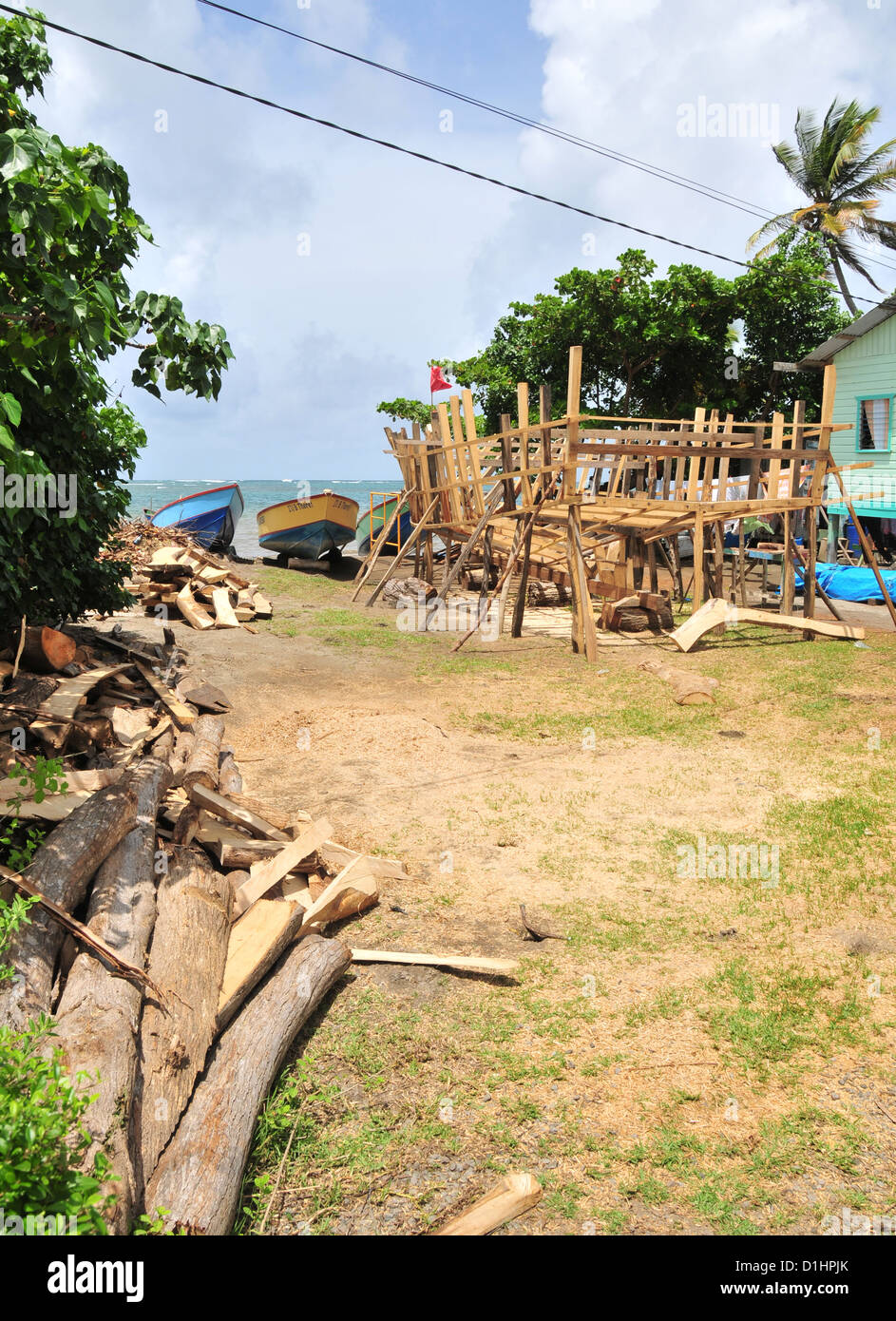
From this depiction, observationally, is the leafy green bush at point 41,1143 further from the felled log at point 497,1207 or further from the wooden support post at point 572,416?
the wooden support post at point 572,416

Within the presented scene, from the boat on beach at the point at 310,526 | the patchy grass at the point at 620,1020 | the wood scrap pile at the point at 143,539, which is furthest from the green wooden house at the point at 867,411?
the wood scrap pile at the point at 143,539

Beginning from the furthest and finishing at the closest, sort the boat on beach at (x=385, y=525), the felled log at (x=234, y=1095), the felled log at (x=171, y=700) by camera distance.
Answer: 1. the boat on beach at (x=385, y=525)
2. the felled log at (x=171, y=700)
3. the felled log at (x=234, y=1095)

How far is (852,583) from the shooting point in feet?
66.1

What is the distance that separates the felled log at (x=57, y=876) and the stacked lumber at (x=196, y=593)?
10.5 metres

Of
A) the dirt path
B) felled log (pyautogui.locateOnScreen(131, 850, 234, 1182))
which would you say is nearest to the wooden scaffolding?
the dirt path

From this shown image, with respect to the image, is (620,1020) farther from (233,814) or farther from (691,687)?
(691,687)

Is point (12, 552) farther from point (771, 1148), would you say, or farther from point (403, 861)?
point (771, 1148)

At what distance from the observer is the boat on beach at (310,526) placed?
27219mm

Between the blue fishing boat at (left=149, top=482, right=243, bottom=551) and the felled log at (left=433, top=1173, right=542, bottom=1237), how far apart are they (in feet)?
77.7

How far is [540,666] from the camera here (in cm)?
1370

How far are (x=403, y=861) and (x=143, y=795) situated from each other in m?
1.94

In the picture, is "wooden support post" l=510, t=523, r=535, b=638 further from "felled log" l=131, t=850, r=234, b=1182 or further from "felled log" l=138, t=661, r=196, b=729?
"felled log" l=131, t=850, r=234, b=1182

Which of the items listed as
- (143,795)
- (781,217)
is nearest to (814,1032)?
(143,795)

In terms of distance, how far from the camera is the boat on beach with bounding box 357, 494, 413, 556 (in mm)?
26836
